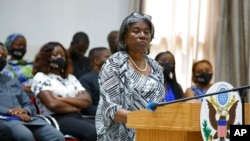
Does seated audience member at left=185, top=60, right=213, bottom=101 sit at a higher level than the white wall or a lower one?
lower

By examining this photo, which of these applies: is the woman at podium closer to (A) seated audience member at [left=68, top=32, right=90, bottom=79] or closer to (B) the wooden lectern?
(B) the wooden lectern

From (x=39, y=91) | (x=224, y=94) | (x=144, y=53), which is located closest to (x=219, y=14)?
(x=39, y=91)

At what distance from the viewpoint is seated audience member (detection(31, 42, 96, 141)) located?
553 cm

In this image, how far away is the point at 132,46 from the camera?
3479 millimetres

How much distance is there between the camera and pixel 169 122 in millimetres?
2902

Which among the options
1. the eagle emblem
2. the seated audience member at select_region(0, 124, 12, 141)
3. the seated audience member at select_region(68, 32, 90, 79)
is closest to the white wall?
the seated audience member at select_region(68, 32, 90, 79)

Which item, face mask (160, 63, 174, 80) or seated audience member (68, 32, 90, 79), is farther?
seated audience member (68, 32, 90, 79)

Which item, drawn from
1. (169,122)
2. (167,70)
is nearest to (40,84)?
(167,70)

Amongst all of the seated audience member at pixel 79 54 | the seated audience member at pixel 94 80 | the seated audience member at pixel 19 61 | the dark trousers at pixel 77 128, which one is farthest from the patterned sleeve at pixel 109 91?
the seated audience member at pixel 79 54

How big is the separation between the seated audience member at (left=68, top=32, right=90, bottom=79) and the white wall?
0.63m

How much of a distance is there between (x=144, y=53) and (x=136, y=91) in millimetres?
318

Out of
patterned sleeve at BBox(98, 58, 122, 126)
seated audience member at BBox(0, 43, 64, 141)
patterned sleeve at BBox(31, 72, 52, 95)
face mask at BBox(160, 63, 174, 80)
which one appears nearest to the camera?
patterned sleeve at BBox(98, 58, 122, 126)

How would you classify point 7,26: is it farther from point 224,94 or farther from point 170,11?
point 224,94

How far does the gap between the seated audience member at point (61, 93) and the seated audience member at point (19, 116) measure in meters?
0.18
